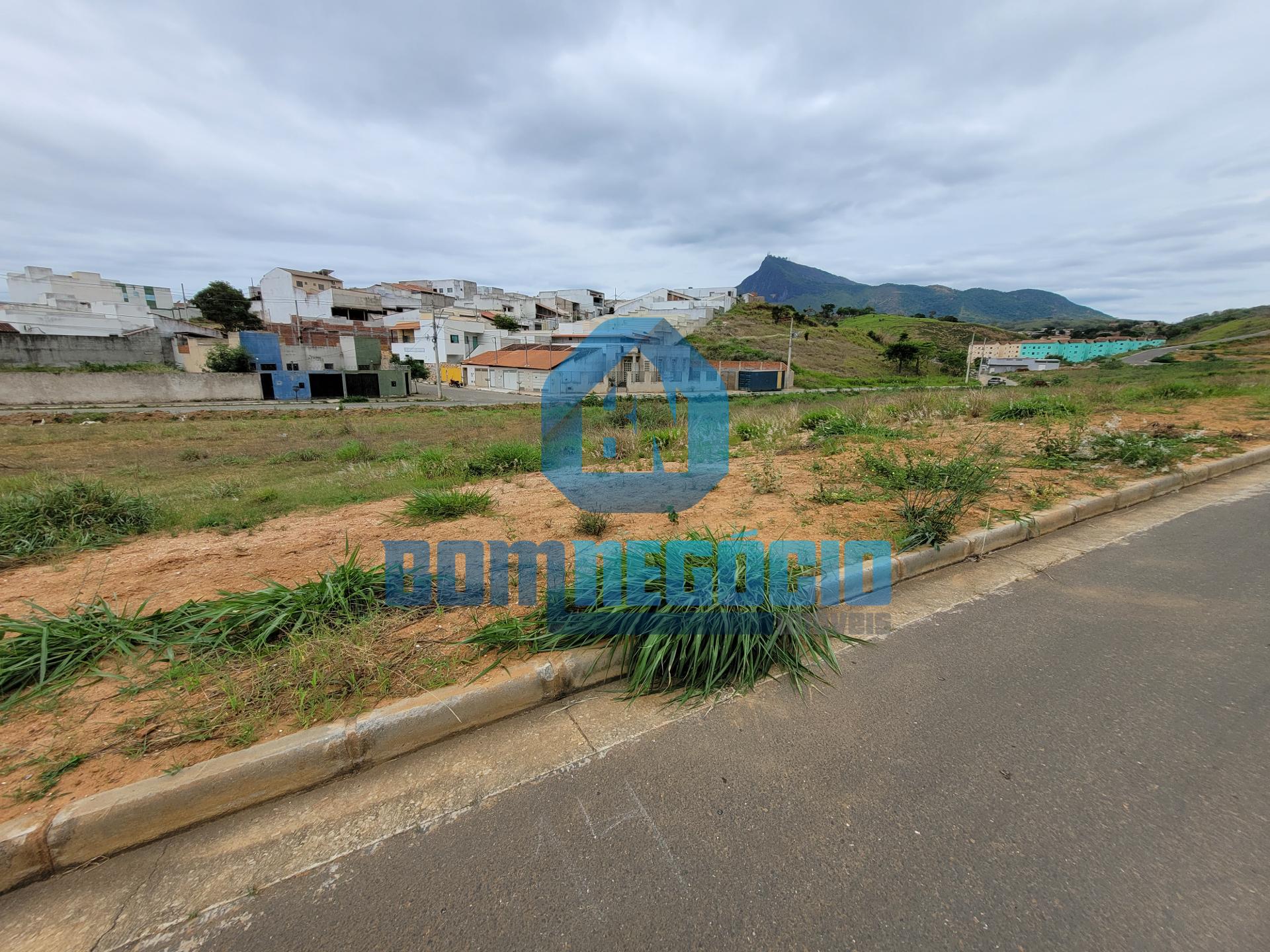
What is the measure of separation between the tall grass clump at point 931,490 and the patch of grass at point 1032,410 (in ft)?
18.5

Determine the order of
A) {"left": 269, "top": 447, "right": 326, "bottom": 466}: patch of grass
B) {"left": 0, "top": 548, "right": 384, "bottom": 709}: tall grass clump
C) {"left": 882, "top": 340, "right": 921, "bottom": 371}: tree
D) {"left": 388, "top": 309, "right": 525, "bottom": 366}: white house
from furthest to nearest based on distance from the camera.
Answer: {"left": 882, "top": 340, "right": 921, "bottom": 371}: tree < {"left": 388, "top": 309, "right": 525, "bottom": 366}: white house < {"left": 269, "top": 447, "right": 326, "bottom": 466}: patch of grass < {"left": 0, "top": 548, "right": 384, "bottom": 709}: tall grass clump

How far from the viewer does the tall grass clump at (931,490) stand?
4.44m

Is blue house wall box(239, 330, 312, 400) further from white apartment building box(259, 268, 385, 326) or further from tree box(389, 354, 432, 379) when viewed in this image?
white apartment building box(259, 268, 385, 326)

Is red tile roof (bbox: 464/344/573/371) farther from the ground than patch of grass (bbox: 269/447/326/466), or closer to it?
farther from the ground

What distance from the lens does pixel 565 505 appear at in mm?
5867

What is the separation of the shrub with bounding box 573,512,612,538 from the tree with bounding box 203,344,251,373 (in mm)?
46874

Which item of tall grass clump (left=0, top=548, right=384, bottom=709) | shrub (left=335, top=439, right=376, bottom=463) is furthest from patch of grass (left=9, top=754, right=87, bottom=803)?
shrub (left=335, top=439, right=376, bottom=463)

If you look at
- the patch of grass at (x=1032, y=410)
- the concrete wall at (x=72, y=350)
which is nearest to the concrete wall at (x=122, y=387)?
the concrete wall at (x=72, y=350)

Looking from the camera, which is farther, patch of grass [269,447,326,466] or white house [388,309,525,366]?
white house [388,309,525,366]

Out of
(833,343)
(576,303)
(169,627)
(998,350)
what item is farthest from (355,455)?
(998,350)

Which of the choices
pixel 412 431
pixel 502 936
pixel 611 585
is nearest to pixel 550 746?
pixel 502 936

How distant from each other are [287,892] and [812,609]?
2.99m

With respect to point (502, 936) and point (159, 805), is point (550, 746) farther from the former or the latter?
point (159, 805)

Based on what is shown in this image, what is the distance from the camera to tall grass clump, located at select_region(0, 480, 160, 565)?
4770 millimetres
